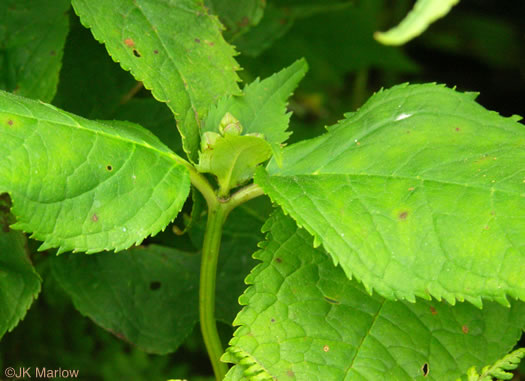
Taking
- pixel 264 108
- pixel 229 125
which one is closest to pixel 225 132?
pixel 229 125

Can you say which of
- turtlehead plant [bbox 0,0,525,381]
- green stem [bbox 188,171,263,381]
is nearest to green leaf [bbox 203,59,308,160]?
turtlehead plant [bbox 0,0,525,381]

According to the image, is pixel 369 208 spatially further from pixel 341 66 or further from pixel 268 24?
pixel 341 66

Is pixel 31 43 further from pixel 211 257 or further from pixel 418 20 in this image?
pixel 418 20

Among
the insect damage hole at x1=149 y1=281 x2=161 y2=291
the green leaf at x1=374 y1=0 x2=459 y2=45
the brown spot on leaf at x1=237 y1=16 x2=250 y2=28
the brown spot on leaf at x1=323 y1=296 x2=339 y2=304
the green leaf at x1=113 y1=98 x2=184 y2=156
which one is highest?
the brown spot on leaf at x1=237 y1=16 x2=250 y2=28

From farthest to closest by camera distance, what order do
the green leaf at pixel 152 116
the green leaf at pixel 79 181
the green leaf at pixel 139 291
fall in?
1. the green leaf at pixel 152 116
2. the green leaf at pixel 139 291
3. the green leaf at pixel 79 181

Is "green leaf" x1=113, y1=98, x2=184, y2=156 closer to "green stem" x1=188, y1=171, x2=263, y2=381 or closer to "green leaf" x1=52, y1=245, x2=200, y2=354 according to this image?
"green leaf" x1=52, y1=245, x2=200, y2=354

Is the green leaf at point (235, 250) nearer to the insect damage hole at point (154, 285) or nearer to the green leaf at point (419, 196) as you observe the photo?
the insect damage hole at point (154, 285)

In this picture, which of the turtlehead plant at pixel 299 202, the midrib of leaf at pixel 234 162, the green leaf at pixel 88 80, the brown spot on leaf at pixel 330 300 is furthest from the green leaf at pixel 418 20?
the green leaf at pixel 88 80
